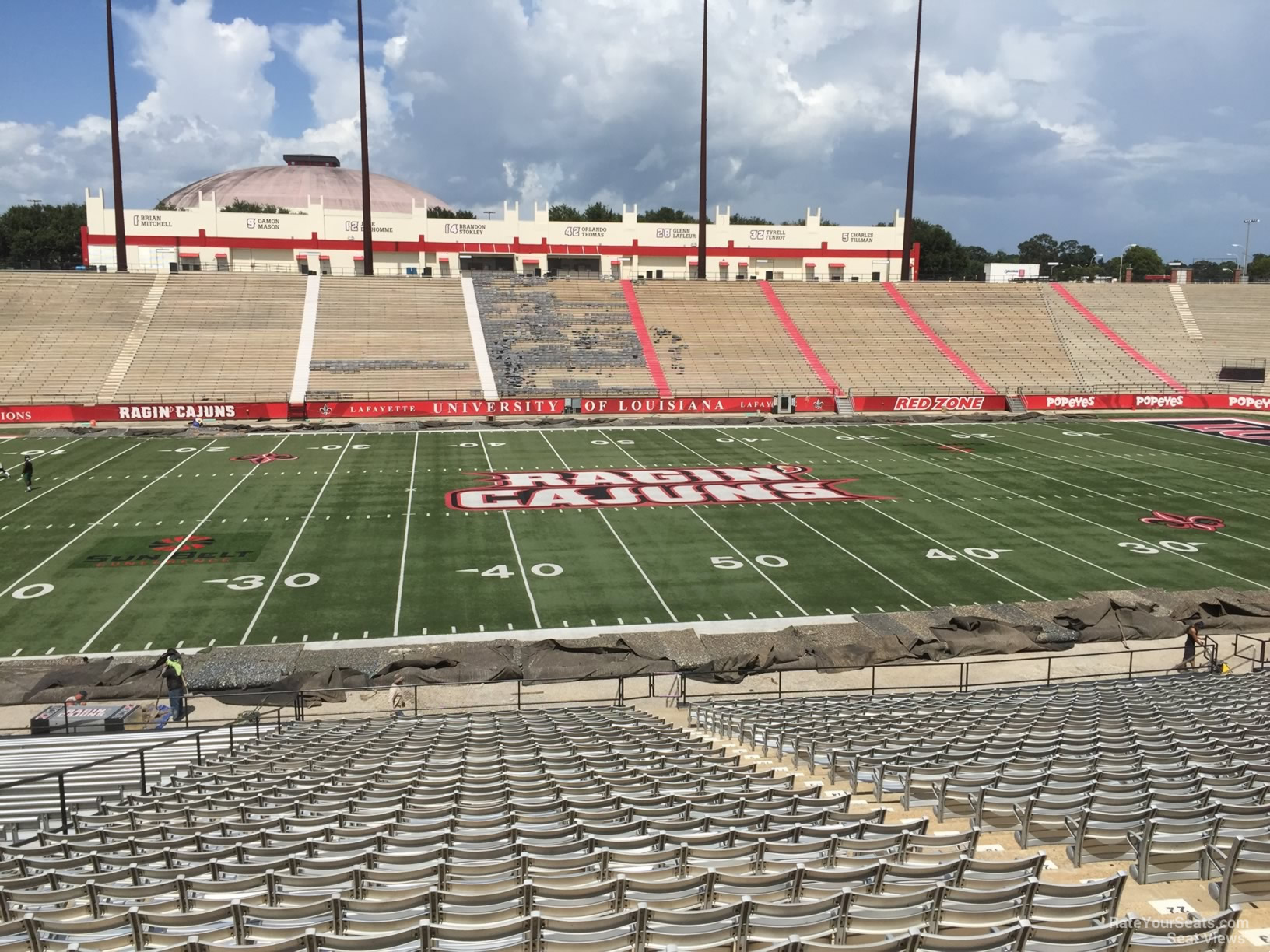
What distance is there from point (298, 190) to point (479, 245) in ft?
136

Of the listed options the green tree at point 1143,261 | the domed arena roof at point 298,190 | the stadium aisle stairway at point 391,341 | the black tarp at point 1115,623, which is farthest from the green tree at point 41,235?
the green tree at point 1143,261

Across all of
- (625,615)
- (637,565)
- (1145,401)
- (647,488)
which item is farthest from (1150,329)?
(625,615)

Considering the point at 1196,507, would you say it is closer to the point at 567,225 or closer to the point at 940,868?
the point at 940,868

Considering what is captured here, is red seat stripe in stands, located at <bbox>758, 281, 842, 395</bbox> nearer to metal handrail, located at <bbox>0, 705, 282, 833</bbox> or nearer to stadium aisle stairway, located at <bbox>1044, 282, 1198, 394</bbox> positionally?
stadium aisle stairway, located at <bbox>1044, 282, 1198, 394</bbox>

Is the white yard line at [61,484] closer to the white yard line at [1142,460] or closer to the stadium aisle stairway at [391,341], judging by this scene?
the stadium aisle stairway at [391,341]

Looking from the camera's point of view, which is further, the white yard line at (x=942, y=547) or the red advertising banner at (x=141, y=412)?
the red advertising banner at (x=141, y=412)

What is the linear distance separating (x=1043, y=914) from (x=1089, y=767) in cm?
352

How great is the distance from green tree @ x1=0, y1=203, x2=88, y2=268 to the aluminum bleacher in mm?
114201

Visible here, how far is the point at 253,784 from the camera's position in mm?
8555

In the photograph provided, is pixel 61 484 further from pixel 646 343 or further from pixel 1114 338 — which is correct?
pixel 1114 338

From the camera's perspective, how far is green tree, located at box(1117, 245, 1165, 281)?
468ft

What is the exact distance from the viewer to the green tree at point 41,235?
104 metres

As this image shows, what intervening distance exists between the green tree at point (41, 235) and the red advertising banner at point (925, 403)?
91.3 m

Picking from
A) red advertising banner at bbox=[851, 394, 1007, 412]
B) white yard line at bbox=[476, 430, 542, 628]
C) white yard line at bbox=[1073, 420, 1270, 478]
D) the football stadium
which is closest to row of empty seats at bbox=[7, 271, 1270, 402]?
the football stadium
